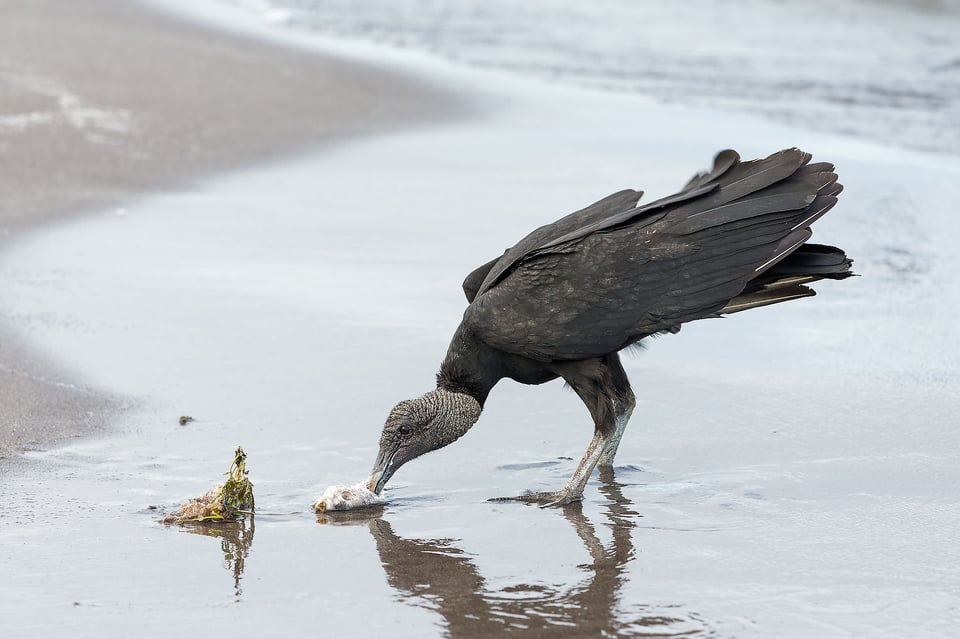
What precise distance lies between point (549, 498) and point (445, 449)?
580mm

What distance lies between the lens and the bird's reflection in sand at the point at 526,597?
9.34ft

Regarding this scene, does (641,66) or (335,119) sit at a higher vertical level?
(641,66)

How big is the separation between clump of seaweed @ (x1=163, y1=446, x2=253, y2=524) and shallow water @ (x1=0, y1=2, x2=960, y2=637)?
0.22 ft

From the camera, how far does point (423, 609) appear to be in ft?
9.73

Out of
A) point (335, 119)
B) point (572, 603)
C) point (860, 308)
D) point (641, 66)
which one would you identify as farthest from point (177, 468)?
point (641, 66)

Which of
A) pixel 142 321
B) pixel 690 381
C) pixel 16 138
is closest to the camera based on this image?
pixel 690 381

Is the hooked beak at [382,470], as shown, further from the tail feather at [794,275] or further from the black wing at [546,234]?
the tail feather at [794,275]

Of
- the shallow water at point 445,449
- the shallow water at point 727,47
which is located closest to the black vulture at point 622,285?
the shallow water at point 445,449

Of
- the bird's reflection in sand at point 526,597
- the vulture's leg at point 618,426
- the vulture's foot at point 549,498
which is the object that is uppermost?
the vulture's leg at point 618,426

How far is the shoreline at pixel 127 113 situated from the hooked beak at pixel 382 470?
1004mm

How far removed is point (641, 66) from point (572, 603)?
934 centimetres

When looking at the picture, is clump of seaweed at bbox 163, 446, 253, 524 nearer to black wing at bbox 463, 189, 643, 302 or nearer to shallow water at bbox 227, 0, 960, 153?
black wing at bbox 463, 189, 643, 302

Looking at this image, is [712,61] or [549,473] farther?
[712,61]

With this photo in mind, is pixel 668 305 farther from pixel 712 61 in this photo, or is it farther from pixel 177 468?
pixel 712 61
